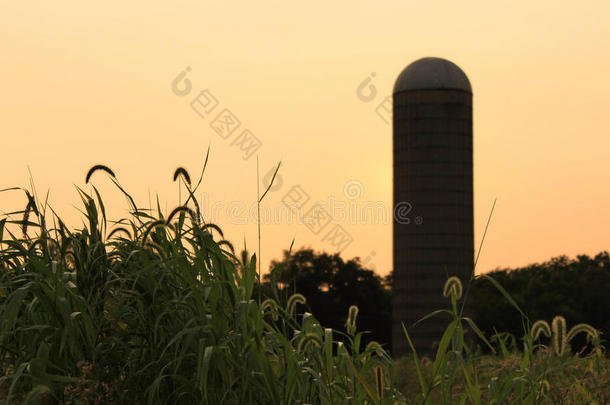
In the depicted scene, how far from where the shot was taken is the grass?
4480mm

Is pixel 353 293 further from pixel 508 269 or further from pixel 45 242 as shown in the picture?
pixel 45 242

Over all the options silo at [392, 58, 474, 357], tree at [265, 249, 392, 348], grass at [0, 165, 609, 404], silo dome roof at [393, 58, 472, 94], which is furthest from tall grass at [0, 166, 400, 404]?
tree at [265, 249, 392, 348]

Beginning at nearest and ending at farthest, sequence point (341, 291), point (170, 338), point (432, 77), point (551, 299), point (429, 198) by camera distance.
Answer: point (170, 338) → point (429, 198) → point (432, 77) → point (551, 299) → point (341, 291)

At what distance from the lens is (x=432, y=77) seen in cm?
2859

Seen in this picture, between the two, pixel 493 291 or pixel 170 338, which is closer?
pixel 170 338

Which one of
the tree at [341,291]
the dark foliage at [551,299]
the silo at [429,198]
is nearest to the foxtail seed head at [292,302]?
the silo at [429,198]

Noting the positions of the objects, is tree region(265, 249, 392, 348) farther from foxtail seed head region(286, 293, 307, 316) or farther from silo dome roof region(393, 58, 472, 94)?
foxtail seed head region(286, 293, 307, 316)

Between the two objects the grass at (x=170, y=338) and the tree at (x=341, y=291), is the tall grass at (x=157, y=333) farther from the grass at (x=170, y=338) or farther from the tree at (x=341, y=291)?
the tree at (x=341, y=291)

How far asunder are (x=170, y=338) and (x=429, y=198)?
2325 centimetres

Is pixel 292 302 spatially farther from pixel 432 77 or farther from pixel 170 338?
pixel 432 77

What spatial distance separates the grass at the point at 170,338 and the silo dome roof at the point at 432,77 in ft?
79.3

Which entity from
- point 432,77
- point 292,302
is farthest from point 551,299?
point 292,302

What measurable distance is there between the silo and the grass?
22426 mm

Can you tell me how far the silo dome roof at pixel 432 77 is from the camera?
1123 inches
